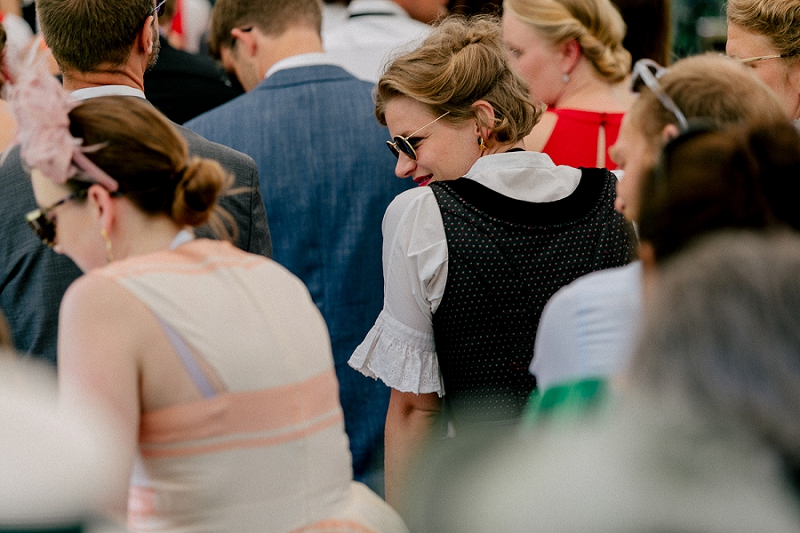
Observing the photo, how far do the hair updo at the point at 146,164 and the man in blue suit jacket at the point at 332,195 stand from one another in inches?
45.5

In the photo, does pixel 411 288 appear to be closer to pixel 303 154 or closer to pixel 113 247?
pixel 113 247

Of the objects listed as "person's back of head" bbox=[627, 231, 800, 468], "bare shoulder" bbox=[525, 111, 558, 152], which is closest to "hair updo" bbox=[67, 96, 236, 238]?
"person's back of head" bbox=[627, 231, 800, 468]

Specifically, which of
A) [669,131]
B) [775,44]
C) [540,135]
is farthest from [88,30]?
[775,44]

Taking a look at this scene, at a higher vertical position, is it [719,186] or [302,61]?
[719,186]

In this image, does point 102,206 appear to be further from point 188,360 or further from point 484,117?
point 484,117

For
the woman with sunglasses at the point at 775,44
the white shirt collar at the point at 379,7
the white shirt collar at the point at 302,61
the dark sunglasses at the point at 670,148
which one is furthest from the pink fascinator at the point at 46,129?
the white shirt collar at the point at 379,7

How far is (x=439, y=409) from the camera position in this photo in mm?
2271

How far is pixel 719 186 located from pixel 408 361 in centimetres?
105

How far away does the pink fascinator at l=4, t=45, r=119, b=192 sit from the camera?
169 centimetres

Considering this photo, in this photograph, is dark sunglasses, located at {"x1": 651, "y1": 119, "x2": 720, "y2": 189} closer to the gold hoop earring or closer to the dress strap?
the dress strap

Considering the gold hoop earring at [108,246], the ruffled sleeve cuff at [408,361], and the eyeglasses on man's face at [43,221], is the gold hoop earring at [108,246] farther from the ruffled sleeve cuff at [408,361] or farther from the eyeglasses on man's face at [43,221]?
the ruffled sleeve cuff at [408,361]

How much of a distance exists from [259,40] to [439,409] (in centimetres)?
152

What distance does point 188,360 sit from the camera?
1517mm

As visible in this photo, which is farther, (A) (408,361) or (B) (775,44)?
(B) (775,44)
